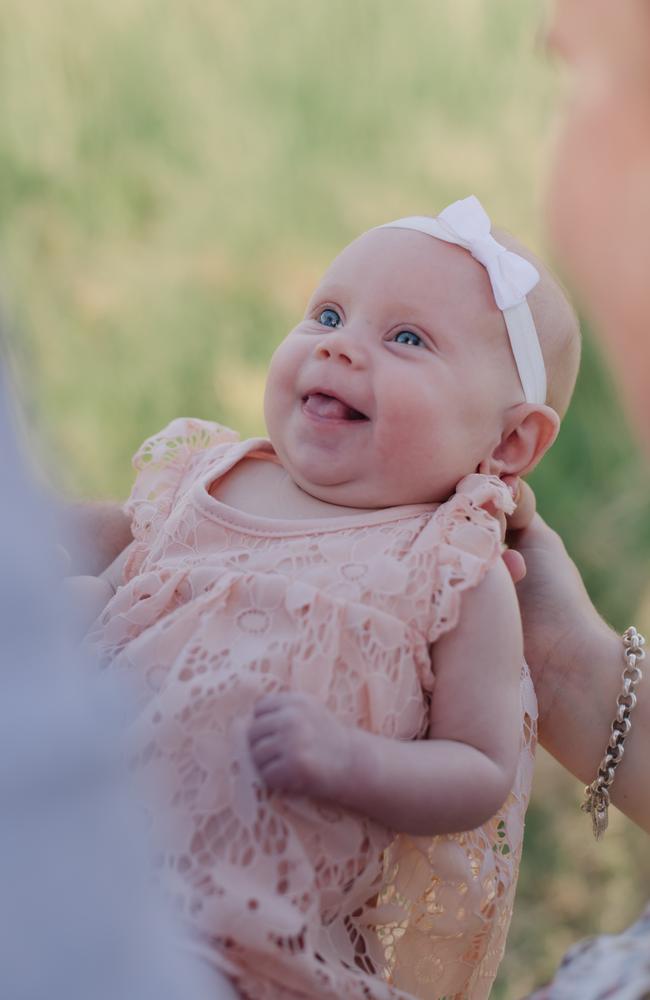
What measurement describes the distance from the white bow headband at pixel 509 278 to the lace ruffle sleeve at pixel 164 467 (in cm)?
30

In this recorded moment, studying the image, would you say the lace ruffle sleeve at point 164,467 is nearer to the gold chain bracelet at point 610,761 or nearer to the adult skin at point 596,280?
the adult skin at point 596,280

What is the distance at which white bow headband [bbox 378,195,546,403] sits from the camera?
1101 mm

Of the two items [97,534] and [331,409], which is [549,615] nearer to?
[331,409]

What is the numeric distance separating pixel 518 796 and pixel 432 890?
138 mm

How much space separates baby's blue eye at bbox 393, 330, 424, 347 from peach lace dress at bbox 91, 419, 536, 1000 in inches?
5.4

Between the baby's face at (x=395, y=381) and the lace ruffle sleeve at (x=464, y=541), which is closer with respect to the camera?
the lace ruffle sleeve at (x=464, y=541)

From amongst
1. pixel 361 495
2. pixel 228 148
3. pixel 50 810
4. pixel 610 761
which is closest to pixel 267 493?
pixel 361 495

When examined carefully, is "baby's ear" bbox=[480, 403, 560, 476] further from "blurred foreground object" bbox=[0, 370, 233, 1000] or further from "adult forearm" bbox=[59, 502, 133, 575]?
"blurred foreground object" bbox=[0, 370, 233, 1000]

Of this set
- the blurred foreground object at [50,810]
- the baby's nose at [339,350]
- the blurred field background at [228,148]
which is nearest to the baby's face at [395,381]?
the baby's nose at [339,350]

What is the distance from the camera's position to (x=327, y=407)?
3.51 ft

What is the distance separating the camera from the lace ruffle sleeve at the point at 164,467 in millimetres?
1184

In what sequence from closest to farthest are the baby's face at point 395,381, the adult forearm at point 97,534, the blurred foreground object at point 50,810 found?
the blurred foreground object at point 50,810 → the baby's face at point 395,381 → the adult forearm at point 97,534

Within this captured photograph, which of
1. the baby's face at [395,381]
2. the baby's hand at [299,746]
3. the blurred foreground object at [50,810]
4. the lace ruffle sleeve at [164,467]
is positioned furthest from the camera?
the lace ruffle sleeve at [164,467]

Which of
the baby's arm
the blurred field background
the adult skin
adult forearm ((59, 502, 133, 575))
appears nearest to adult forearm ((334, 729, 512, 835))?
the baby's arm
